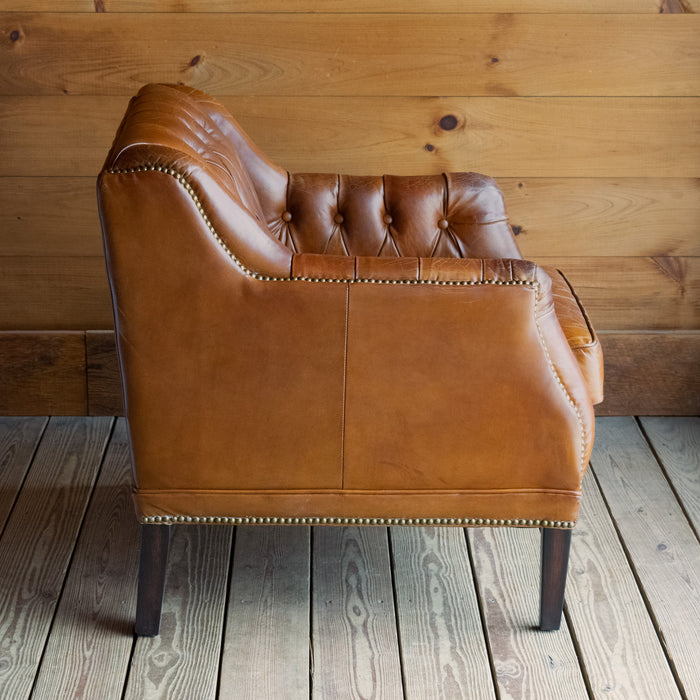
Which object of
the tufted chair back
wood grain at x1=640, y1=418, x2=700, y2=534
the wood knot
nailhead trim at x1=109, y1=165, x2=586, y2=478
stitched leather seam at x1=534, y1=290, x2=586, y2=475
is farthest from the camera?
the wood knot

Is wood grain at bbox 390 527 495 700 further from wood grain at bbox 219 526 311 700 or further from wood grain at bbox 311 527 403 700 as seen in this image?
wood grain at bbox 219 526 311 700

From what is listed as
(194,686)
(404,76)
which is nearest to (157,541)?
(194,686)

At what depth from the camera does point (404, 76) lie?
208 centimetres

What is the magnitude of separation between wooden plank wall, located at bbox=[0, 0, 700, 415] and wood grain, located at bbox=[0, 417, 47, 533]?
0.17ft

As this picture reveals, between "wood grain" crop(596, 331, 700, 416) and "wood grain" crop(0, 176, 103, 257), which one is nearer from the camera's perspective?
"wood grain" crop(0, 176, 103, 257)

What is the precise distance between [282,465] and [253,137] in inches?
37.3

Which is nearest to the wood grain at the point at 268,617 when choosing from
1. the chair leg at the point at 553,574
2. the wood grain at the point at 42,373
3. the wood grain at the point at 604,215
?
the chair leg at the point at 553,574

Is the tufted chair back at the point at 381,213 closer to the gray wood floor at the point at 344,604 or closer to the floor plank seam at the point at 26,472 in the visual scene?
the gray wood floor at the point at 344,604

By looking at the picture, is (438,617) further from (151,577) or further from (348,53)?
(348,53)

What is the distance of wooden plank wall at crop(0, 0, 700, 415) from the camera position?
2.03 m

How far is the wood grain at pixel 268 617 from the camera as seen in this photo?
4.91 feet

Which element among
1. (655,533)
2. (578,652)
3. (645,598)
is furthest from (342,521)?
(655,533)

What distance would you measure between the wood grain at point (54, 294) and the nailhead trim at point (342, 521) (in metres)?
0.89

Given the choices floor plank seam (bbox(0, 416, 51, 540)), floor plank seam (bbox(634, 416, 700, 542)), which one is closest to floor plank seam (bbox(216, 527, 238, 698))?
floor plank seam (bbox(0, 416, 51, 540))
